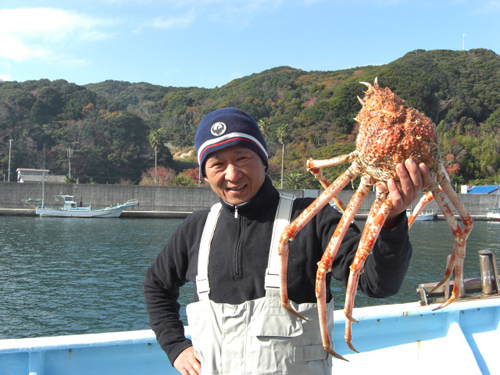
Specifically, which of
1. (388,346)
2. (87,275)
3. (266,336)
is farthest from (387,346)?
(87,275)

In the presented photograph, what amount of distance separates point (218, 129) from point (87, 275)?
1479cm

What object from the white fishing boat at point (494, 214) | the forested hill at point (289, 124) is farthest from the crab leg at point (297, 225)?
the white fishing boat at point (494, 214)

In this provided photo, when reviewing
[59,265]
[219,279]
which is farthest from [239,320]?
[59,265]

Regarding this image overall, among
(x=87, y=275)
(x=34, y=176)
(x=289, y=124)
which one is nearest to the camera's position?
(x=87, y=275)

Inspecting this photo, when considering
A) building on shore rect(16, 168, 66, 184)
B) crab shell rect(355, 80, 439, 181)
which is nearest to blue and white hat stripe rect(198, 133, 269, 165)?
crab shell rect(355, 80, 439, 181)

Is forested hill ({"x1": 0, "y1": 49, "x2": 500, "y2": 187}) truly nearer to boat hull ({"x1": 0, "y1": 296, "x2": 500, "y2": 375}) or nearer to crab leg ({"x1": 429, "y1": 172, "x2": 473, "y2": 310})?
A: boat hull ({"x1": 0, "y1": 296, "x2": 500, "y2": 375})

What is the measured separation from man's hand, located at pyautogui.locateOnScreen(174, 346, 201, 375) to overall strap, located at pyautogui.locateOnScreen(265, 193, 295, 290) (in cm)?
58

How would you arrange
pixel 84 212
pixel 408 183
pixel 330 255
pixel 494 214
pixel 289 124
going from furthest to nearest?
pixel 289 124, pixel 494 214, pixel 84 212, pixel 330 255, pixel 408 183

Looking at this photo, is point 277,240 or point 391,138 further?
point 277,240

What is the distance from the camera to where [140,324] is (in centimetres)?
1015

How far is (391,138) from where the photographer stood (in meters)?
1.62

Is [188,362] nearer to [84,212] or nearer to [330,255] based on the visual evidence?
[330,255]

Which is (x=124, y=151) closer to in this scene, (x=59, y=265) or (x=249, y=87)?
(x=249, y=87)

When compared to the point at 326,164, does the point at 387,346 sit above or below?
below
